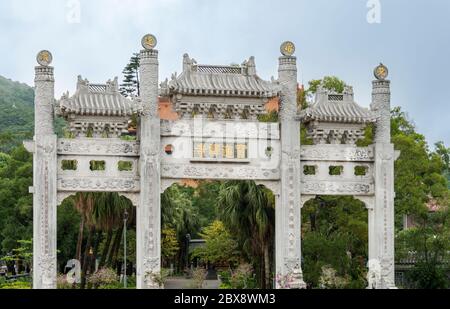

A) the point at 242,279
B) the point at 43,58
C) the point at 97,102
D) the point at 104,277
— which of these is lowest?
the point at 242,279

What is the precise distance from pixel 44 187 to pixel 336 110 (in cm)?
719

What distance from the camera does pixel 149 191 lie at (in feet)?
70.3

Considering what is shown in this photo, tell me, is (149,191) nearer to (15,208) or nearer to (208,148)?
(208,148)

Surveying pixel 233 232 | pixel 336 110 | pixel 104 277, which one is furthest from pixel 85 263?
pixel 336 110

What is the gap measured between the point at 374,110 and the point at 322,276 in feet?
14.0

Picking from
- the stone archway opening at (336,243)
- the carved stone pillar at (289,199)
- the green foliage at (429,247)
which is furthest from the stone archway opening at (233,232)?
the green foliage at (429,247)

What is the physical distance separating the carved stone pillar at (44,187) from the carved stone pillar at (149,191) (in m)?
1.97

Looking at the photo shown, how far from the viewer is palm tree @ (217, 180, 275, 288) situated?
26438 mm

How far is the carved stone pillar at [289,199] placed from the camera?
72.4 ft

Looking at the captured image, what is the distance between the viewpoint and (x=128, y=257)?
35250mm

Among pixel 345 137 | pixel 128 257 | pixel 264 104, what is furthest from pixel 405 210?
pixel 128 257

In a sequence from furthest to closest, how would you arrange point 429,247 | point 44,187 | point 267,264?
point 267,264, point 429,247, point 44,187

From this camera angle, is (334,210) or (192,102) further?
(334,210)
